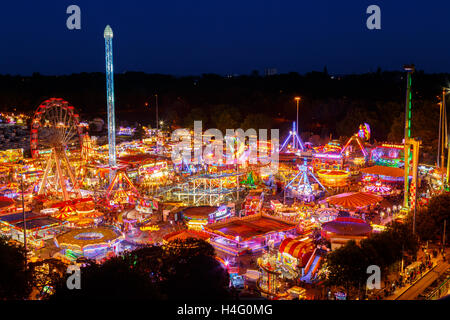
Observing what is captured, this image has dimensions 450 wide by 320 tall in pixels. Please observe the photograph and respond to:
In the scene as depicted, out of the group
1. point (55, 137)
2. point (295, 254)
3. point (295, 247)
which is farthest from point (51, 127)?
point (295, 254)

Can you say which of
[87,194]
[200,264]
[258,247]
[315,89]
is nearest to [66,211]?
[87,194]

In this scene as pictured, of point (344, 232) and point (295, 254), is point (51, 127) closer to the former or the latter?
point (295, 254)

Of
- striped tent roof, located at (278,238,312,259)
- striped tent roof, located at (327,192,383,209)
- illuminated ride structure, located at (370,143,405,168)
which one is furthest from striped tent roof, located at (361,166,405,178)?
striped tent roof, located at (278,238,312,259)

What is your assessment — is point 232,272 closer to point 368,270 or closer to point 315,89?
point 368,270

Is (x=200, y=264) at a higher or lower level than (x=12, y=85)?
lower

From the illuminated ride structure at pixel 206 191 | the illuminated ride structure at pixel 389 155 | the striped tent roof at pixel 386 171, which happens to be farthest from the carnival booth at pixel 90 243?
the illuminated ride structure at pixel 389 155

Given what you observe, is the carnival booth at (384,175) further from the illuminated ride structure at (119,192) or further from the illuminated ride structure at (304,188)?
the illuminated ride structure at (119,192)
